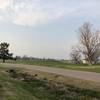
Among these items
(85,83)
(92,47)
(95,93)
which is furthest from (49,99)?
(92,47)

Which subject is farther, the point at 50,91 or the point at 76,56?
the point at 76,56

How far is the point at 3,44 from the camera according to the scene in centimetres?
12775

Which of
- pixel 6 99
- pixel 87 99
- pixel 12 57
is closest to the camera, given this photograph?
pixel 6 99

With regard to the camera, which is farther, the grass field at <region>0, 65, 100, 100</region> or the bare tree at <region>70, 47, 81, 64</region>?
the bare tree at <region>70, 47, 81, 64</region>

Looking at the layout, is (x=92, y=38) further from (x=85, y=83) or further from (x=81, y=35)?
(x=85, y=83)

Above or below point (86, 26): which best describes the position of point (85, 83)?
below

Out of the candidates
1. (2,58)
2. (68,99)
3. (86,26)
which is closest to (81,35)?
(86,26)

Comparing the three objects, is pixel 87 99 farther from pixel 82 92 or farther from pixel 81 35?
pixel 81 35

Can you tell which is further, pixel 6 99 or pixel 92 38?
pixel 92 38

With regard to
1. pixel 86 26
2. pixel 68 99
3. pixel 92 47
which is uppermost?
pixel 86 26

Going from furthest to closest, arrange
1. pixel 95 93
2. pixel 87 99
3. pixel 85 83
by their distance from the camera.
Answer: pixel 85 83
pixel 95 93
pixel 87 99

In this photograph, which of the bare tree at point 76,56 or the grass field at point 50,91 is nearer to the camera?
the grass field at point 50,91

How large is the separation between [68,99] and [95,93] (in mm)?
2900

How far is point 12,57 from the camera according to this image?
134625 millimetres
